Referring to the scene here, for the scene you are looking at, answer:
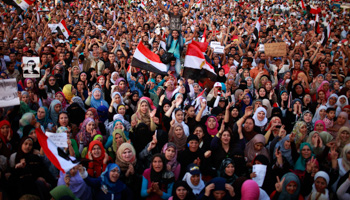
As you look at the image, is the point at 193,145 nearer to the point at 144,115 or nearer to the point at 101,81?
the point at 144,115

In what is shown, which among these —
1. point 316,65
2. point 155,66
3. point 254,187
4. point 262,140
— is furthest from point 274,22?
point 254,187

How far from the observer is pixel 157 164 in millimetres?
3420

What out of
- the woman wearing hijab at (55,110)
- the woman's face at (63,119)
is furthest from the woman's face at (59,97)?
the woman's face at (63,119)

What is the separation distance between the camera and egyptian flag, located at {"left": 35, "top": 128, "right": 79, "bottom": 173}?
3000 millimetres

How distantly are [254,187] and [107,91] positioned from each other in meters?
4.24

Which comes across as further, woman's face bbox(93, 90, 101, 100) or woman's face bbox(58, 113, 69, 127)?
woman's face bbox(93, 90, 101, 100)

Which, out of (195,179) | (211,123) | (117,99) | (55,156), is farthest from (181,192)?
(117,99)

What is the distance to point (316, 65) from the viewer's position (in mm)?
8516

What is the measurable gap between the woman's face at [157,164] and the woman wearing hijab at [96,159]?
0.72 meters

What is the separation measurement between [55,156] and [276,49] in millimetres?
6837

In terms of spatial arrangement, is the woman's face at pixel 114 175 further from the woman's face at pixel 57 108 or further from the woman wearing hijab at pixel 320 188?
the woman wearing hijab at pixel 320 188

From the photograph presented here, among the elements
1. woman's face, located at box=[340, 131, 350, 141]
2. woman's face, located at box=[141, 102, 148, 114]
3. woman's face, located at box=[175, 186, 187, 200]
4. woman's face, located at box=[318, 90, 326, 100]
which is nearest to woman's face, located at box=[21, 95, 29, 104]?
woman's face, located at box=[141, 102, 148, 114]

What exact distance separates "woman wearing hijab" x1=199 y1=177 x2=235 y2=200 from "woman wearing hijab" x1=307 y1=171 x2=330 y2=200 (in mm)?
1060

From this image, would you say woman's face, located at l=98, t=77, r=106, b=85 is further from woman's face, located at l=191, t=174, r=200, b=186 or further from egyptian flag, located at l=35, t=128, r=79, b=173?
woman's face, located at l=191, t=174, r=200, b=186
